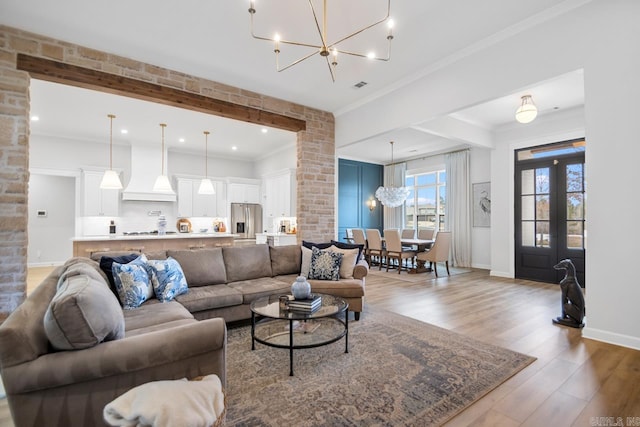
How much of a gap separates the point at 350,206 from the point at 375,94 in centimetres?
475

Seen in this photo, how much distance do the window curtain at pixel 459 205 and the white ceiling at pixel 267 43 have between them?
1.82 metres

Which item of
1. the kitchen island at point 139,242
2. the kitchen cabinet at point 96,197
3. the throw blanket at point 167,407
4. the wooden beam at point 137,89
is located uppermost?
the wooden beam at point 137,89

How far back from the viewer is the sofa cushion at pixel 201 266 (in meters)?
3.53

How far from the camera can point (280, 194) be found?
8.39 meters

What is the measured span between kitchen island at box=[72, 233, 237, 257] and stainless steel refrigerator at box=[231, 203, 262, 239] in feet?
8.51

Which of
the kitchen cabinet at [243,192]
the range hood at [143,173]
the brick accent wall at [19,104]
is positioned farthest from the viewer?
the kitchen cabinet at [243,192]

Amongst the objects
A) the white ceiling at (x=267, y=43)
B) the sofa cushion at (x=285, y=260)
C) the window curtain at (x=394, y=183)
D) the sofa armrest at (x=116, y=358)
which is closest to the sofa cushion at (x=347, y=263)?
the sofa cushion at (x=285, y=260)

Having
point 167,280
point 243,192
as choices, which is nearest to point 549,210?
point 167,280

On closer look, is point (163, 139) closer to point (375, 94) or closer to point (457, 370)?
point (375, 94)

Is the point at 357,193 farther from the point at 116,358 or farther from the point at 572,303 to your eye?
the point at 116,358

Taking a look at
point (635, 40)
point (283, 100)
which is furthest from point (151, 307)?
point (635, 40)

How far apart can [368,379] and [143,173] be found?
7433mm

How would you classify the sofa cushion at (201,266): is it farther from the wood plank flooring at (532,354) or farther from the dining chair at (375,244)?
the dining chair at (375,244)

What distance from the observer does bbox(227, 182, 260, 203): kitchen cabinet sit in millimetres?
8953
